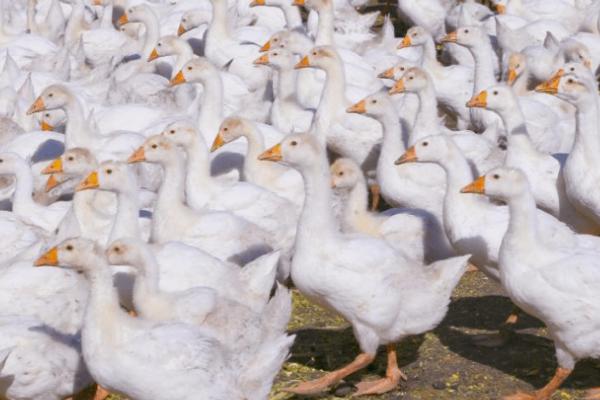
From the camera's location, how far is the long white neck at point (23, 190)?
9781 millimetres

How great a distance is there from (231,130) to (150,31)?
433cm

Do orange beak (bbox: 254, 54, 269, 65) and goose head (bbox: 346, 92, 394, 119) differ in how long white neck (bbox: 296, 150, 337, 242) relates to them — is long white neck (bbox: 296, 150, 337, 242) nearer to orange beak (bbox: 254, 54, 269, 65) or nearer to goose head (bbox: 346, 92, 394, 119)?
goose head (bbox: 346, 92, 394, 119)

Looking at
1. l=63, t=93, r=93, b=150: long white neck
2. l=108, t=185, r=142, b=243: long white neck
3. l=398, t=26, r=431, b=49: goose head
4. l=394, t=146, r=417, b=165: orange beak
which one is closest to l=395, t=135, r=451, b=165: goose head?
l=394, t=146, r=417, b=165: orange beak

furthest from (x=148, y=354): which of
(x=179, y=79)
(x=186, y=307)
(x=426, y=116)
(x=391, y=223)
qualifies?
(x=179, y=79)

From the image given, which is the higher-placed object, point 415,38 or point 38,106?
point 38,106

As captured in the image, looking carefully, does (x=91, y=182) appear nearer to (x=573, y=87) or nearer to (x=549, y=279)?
(x=549, y=279)

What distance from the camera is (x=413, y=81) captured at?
10.8 meters

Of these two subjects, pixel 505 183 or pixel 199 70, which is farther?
pixel 199 70

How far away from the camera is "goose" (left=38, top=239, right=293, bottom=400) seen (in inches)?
274

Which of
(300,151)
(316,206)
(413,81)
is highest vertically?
(300,151)

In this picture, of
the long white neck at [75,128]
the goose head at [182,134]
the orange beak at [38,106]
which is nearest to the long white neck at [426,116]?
the goose head at [182,134]

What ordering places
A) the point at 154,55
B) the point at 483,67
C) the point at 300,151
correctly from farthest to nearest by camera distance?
the point at 154,55 → the point at 483,67 → the point at 300,151

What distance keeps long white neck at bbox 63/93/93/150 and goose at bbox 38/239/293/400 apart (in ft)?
11.9

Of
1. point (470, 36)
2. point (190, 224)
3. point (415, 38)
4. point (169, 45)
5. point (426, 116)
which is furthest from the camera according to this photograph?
point (415, 38)
